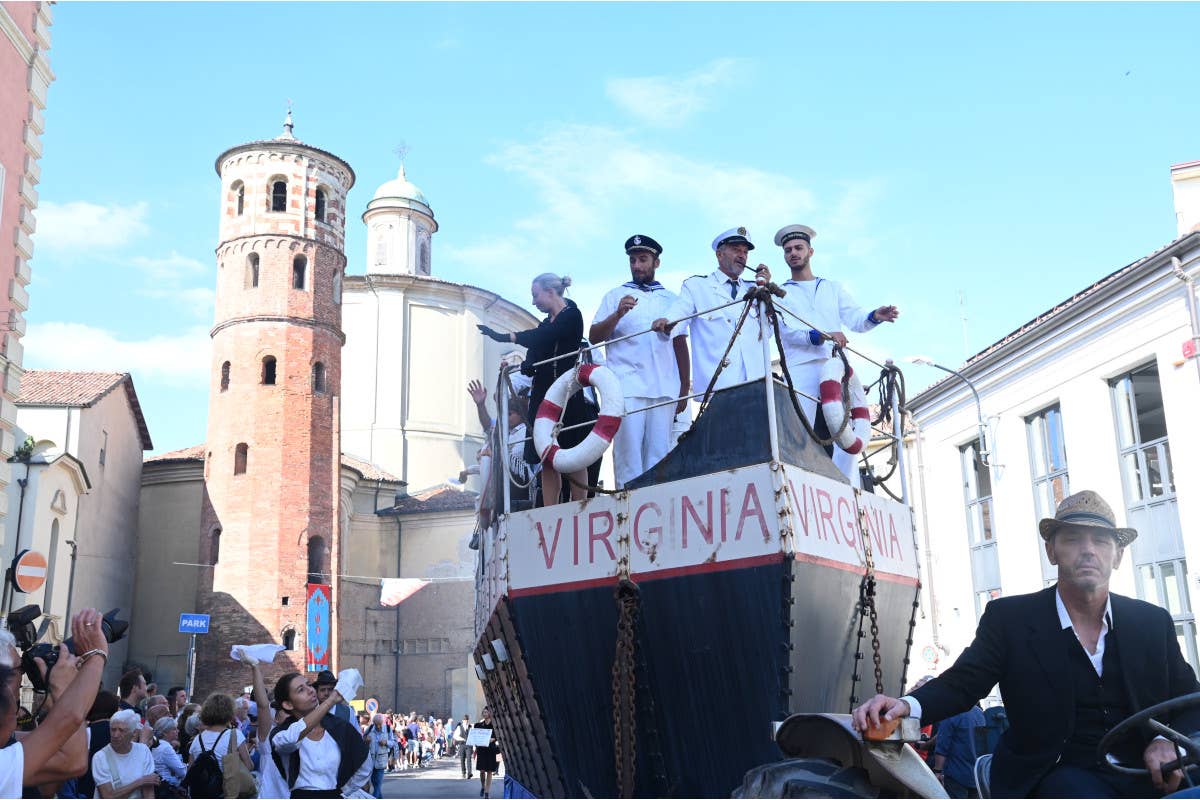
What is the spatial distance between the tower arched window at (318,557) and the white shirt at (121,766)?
31685 mm

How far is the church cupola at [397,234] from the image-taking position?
52.0 metres

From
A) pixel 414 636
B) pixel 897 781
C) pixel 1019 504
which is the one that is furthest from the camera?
pixel 414 636

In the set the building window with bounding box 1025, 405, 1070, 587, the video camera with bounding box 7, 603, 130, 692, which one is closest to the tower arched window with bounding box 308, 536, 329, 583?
the building window with bounding box 1025, 405, 1070, 587

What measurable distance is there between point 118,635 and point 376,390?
44.4 metres

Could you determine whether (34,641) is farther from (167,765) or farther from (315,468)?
(315,468)

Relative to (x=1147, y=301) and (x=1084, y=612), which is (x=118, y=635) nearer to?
(x=1084, y=612)

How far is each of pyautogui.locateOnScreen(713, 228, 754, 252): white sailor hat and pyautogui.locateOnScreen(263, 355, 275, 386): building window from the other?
33.6 m

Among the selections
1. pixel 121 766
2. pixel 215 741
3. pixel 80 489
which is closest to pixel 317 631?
pixel 80 489

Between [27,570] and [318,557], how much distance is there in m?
25.2

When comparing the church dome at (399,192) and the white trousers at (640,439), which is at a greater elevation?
the church dome at (399,192)

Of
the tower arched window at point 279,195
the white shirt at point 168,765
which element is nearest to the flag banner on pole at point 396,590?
the tower arched window at point 279,195

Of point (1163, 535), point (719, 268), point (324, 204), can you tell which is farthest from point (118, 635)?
point (324, 204)

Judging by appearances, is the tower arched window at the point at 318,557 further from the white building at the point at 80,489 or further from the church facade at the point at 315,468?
the white building at the point at 80,489

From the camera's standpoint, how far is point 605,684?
7.18 meters
